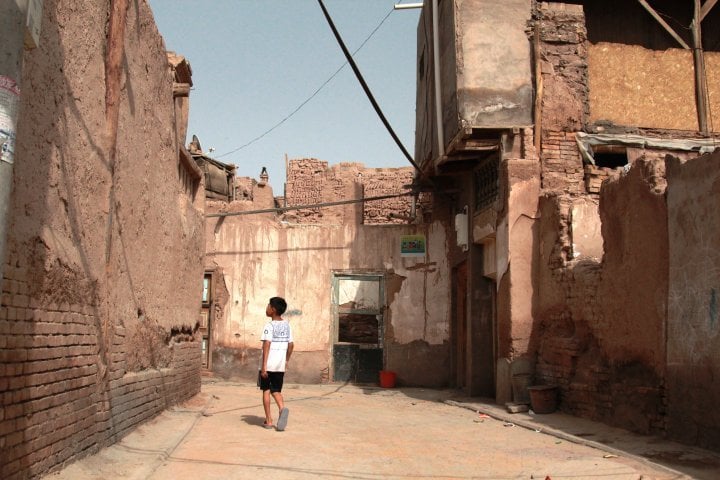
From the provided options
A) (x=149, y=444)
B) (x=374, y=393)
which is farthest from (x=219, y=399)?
(x=149, y=444)

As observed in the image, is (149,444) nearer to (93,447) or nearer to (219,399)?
(93,447)

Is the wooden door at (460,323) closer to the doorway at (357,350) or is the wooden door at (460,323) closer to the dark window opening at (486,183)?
the doorway at (357,350)

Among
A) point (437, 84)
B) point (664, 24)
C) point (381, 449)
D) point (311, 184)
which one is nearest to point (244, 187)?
point (311, 184)

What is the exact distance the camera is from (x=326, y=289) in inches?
658

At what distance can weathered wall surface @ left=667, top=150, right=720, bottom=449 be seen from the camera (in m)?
6.44

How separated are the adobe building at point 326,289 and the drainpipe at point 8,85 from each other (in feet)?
42.1

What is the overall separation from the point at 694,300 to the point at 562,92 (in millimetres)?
6135

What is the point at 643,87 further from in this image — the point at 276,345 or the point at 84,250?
the point at 84,250

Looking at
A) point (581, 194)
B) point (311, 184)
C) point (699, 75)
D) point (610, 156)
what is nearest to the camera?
point (581, 194)

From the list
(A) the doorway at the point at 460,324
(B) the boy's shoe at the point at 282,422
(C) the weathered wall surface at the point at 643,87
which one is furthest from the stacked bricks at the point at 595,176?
(B) the boy's shoe at the point at 282,422

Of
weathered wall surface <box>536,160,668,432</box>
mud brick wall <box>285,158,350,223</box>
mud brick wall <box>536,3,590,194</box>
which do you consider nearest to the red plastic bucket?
mud brick wall <box>285,158,350,223</box>

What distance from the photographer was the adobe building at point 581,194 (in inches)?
284

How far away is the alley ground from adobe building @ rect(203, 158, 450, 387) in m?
5.70

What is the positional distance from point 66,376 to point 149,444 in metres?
1.58
